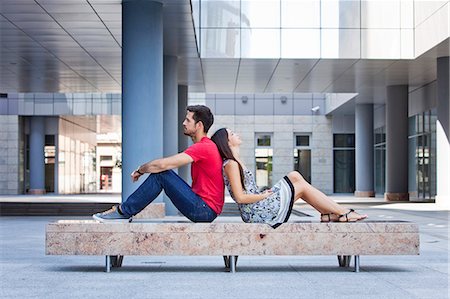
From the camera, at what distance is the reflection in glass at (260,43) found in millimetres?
22844

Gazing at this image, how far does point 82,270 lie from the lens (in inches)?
306

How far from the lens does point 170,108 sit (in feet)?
74.3

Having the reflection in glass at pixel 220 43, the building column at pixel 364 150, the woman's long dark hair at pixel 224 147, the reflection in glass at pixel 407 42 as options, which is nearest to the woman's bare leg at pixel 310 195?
the woman's long dark hair at pixel 224 147

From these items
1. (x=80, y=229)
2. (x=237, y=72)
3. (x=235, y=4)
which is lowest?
(x=80, y=229)

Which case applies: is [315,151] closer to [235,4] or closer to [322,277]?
[235,4]

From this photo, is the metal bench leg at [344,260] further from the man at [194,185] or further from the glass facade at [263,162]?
the glass facade at [263,162]

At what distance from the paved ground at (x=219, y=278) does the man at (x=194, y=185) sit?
2.12ft

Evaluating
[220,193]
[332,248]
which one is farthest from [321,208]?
[220,193]

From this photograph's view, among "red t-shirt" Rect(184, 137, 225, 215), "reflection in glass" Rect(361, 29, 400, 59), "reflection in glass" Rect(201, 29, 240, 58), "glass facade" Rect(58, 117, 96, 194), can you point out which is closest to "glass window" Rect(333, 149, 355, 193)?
"glass facade" Rect(58, 117, 96, 194)

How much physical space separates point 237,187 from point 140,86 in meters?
8.14

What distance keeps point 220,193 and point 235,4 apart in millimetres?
15701

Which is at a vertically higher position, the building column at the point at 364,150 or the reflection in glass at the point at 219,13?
the reflection in glass at the point at 219,13

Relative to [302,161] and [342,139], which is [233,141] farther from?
[342,139]

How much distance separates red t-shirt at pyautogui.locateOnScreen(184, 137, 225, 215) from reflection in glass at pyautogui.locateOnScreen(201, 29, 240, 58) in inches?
603
